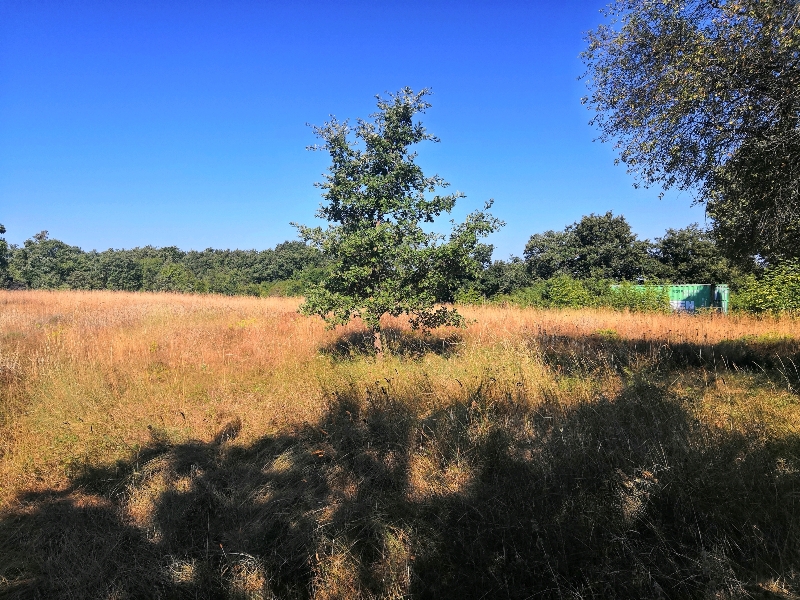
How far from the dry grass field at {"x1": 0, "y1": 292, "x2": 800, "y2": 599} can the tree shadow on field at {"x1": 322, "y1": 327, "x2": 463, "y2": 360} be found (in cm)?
74

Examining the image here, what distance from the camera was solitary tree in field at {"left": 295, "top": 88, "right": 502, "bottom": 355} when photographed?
659cm

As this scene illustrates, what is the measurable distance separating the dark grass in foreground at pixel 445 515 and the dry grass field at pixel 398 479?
2cm

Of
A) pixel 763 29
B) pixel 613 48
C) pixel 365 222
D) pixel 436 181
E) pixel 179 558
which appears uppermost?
pixel 613 48

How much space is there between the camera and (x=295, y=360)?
7.12 metres

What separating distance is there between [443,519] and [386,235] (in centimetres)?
432

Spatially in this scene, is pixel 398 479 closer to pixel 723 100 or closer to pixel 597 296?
pixel 723 100

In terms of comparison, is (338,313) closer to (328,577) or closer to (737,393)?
(328,577)

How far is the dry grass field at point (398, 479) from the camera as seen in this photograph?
8.19 ft

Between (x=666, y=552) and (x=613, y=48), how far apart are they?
19.6ft

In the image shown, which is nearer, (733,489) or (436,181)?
(733,489)

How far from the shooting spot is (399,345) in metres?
7.83

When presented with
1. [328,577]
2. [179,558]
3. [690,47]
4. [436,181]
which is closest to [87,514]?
[179,558]

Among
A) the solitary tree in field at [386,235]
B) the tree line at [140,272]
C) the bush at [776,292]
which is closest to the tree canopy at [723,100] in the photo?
the solitary tree in field at [386,235]

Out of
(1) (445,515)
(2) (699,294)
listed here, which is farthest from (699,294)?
(1) (445,515)
